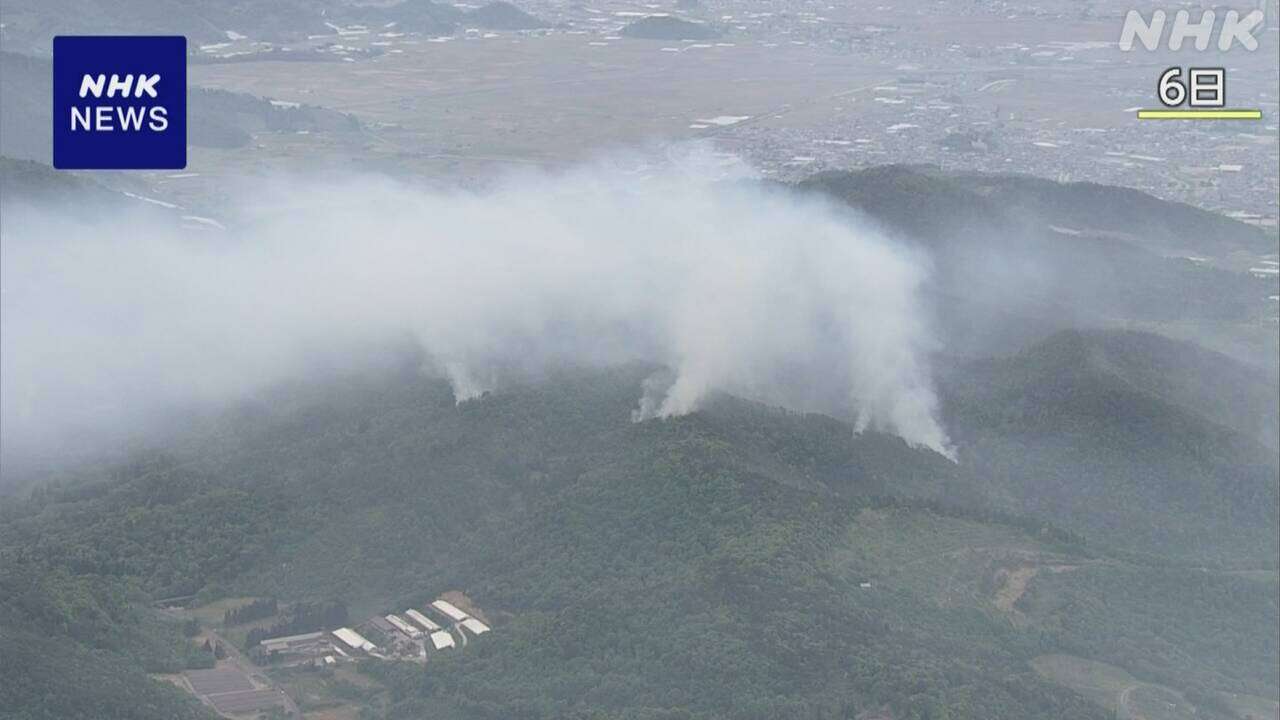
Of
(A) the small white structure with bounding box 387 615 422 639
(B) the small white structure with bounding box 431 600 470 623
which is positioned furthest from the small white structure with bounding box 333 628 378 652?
(B) the small white structure with bounding box 431 600 470 623

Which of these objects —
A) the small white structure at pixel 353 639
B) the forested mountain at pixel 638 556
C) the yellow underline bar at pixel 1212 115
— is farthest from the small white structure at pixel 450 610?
the yellow underline bar at pixel 1212 115

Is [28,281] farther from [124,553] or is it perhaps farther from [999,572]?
[999,572]

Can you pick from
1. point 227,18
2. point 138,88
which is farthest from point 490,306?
point 227,18

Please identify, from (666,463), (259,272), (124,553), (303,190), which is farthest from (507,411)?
(303,190)

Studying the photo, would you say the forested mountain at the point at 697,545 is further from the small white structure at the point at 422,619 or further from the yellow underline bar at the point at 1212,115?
the yellow underline bar at the point at 1212,115

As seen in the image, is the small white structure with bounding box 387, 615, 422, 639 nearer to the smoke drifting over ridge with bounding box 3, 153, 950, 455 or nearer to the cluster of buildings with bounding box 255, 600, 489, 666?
the cluster of buildings with bounding box 255, 600, 489, 666

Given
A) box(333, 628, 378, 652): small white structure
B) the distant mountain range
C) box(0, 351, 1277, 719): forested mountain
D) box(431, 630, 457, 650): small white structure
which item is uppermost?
the distant mountain range
